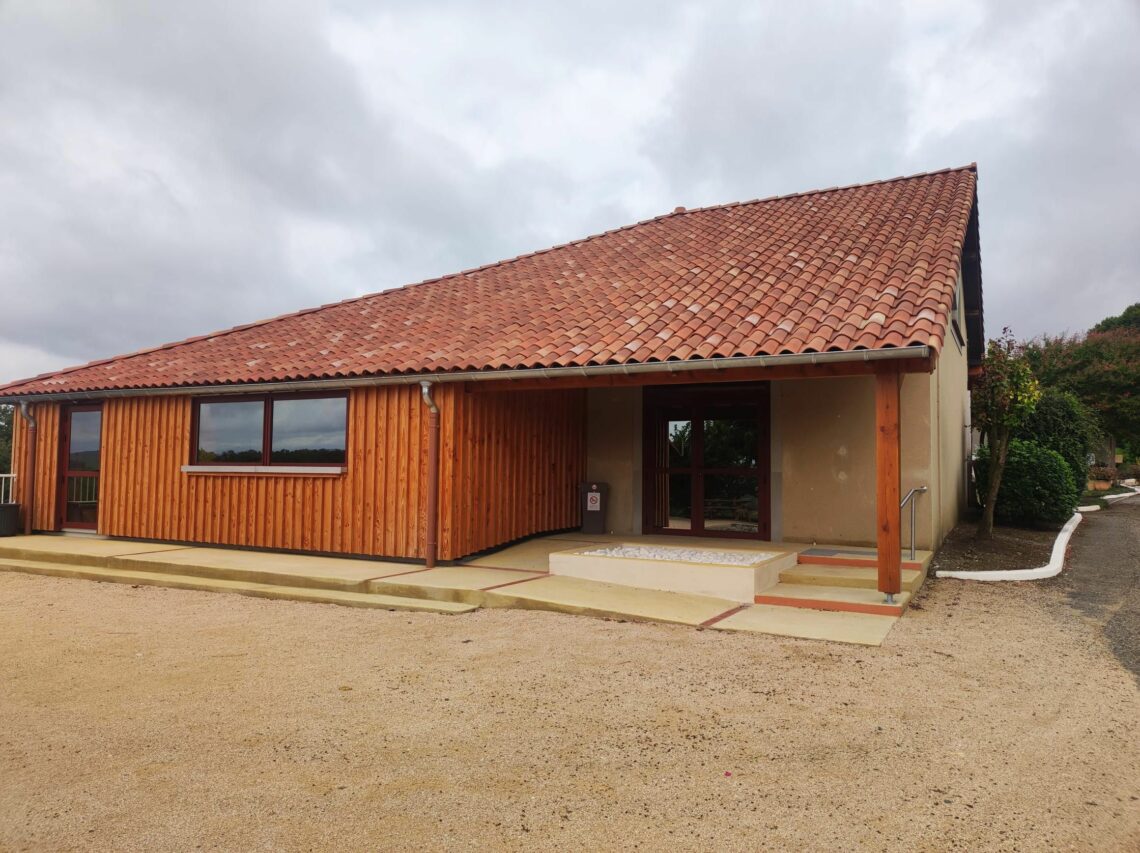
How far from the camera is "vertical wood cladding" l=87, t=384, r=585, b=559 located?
866 cm

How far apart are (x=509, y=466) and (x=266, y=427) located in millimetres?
3483

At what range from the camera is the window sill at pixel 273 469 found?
922cm

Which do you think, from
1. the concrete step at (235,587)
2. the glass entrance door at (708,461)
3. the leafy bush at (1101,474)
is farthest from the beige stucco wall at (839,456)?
the leafy bush at (1101,474)

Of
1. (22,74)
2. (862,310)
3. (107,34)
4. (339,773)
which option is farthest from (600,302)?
(22,74)

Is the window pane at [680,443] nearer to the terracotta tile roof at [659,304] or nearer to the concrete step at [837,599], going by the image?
the terracotta tile roof at [659,304]

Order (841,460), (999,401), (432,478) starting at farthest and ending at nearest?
(999,401)
(841,460)
(432,478)

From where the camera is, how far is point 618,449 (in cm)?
1111

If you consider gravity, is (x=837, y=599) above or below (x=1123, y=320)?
below

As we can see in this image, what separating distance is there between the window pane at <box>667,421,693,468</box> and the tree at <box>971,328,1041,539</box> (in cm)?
462

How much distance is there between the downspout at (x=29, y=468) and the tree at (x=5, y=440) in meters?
14.6

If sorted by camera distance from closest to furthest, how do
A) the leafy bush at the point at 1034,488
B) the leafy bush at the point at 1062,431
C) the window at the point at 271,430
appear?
1. the window at the point at 271,430
2. the leafy bush at the point at 1034,488
3. the leafy bush at the point at 1062,431

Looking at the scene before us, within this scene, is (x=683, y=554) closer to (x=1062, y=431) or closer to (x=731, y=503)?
(x=731, y=503)

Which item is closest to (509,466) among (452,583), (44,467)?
(452,583)

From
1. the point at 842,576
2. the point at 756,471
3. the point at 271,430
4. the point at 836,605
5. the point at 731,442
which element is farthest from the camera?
the point at 731,442
